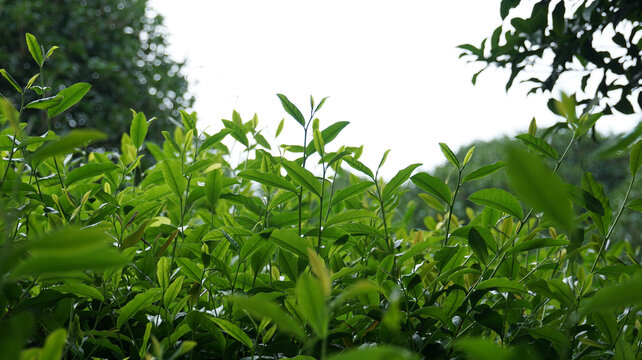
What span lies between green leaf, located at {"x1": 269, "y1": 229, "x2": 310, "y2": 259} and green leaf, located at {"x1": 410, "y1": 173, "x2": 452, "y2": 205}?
22cm

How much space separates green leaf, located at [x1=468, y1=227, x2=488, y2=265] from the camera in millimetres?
630

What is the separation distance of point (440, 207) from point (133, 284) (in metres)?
Answer: 0.59

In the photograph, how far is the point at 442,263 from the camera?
691 mm

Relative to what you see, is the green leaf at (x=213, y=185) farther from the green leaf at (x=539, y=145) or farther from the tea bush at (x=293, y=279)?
the green leaf at (x=539, y=145)

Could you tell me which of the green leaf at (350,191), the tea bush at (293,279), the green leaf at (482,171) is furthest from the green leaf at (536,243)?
→ the green leaf at (350,191)

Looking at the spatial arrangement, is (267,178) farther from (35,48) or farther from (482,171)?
(35,48)

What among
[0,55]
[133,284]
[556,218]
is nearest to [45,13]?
[0,55]

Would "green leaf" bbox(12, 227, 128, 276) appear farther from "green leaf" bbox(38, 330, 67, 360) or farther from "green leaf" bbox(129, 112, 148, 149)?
"green leaf" bbox(129, 112, 148, 149)

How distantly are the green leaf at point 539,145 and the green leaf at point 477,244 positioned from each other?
7.3 inches

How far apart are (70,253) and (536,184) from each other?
0.89 feet

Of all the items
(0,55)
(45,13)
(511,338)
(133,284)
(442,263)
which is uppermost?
(45,13)

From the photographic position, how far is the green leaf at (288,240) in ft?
1.89

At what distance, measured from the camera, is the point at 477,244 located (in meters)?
0.63

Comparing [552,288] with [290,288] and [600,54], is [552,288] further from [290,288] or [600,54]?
[600,54]
